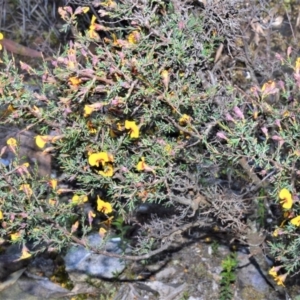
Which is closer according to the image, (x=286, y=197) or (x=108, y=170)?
(x=286, y=197)

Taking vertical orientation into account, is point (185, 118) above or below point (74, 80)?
below

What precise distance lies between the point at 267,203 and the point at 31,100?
1.56 metres

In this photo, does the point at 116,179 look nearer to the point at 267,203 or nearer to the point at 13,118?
the point at 13,118

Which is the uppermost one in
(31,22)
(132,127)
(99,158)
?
(132,127)

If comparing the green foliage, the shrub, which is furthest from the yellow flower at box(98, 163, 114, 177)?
the green foliage

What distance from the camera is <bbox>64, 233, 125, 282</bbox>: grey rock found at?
143 inches

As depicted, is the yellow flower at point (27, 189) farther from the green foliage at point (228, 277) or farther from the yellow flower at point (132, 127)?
the green foliage at point (228, 277)

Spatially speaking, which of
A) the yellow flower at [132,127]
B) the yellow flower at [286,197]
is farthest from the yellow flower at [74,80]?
the yellow flower at [286,197]

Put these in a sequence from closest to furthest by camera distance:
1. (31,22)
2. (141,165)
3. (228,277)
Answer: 1. (141,165)
2. (228,277)
3. (31,22)

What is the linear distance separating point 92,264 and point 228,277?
80cm

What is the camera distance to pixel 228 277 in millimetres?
3457

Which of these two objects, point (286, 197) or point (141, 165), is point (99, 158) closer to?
point (141, 165)

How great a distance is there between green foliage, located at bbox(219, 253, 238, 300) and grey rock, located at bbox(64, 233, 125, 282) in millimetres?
591

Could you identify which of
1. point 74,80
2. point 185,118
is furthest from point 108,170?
point 74,80
